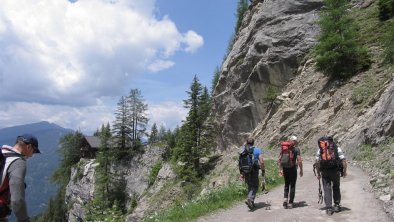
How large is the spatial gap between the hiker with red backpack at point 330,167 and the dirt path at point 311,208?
42cm

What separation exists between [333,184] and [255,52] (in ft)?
140

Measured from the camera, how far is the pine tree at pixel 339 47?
33938mm

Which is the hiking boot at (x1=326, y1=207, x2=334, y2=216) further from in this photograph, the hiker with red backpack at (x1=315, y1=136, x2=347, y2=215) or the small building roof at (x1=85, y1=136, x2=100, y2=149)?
the small building roof at (x1=85, y1=136, x2=100, y2=149)

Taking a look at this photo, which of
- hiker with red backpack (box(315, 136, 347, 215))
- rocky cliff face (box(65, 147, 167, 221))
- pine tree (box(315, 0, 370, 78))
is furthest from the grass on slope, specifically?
rocky cliff face (box(65, 147, 167, 221))

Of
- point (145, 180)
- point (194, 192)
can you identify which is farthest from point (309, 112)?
point (145, 180)

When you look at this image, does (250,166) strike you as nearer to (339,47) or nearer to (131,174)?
(339,47)

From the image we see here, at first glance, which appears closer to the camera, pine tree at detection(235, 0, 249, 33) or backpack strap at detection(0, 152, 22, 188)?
backpack strap at detection(0, 152, 22, 188)

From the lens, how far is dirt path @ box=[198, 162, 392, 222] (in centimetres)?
1105

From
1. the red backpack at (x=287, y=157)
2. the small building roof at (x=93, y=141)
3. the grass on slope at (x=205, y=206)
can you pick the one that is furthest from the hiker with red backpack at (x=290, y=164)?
the small building roof at (x=93, y=141)

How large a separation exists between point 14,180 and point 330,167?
873 cm

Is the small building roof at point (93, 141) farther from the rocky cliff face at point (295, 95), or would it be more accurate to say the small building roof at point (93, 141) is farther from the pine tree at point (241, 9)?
the pine tree at point (241, 9)

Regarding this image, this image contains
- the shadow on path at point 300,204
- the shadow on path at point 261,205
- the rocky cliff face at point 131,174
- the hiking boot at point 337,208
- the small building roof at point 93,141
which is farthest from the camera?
the small building roof at point 93,141

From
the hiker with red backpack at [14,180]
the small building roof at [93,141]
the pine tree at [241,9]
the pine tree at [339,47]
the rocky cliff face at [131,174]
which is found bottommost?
the rocky cliff face at [131,174]

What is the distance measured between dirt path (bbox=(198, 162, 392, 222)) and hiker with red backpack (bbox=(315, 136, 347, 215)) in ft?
1.38
